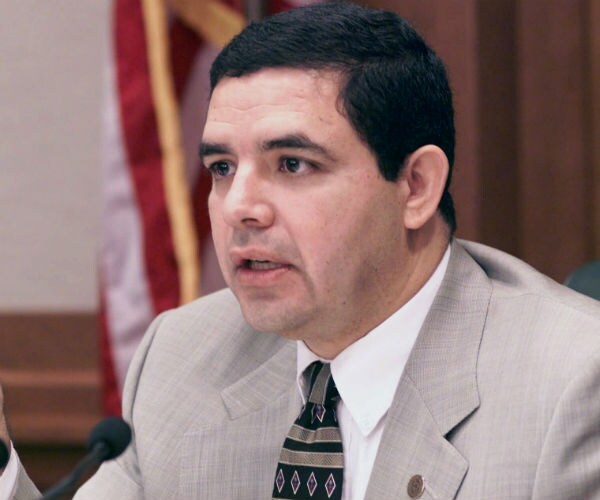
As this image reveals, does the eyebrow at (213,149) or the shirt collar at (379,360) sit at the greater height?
the eyebrow at (213,149)

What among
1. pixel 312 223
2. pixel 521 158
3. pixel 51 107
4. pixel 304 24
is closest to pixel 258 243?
pixel 312 223

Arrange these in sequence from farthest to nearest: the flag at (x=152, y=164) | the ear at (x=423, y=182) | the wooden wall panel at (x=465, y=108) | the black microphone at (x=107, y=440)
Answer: the flag at (x=152, y=164)
the wooden wall panel at (x=465, y=108)
the ear at (x=423, y=182)
the black microphone at (x=107, y=440)

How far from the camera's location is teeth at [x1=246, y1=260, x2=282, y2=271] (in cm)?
164

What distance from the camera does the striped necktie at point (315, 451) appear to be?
1.66 m

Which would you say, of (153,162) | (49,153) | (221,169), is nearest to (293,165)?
(221,169)

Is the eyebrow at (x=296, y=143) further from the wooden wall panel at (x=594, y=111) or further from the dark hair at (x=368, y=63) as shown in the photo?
the wooden wall panel at (x=594, y=111)

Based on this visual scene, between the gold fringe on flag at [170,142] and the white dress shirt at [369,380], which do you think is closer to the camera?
the white dress shirt at [369,380]

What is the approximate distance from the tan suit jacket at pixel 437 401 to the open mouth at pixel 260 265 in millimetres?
244

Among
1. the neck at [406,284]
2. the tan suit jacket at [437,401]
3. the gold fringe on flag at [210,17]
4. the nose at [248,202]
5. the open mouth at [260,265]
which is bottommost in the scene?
the tan suit jacket at [437,401]

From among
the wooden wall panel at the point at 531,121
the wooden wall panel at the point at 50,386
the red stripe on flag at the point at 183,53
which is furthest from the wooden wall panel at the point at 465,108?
the wooden wall panel at the point at 50,386

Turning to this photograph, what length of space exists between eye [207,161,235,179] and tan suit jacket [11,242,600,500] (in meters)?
0.33

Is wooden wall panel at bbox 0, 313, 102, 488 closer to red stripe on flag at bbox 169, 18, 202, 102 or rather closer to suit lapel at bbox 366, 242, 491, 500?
red stripe on flag at bbox 169, 18, 202, 102

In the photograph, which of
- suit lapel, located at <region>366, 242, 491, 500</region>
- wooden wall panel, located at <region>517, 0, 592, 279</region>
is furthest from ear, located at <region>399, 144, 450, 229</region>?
wooden wall panel, located at <region>517, 0, 592, 279</region>

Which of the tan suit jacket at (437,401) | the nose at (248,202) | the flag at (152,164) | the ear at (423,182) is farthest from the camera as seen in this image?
the flag at (152,164)
